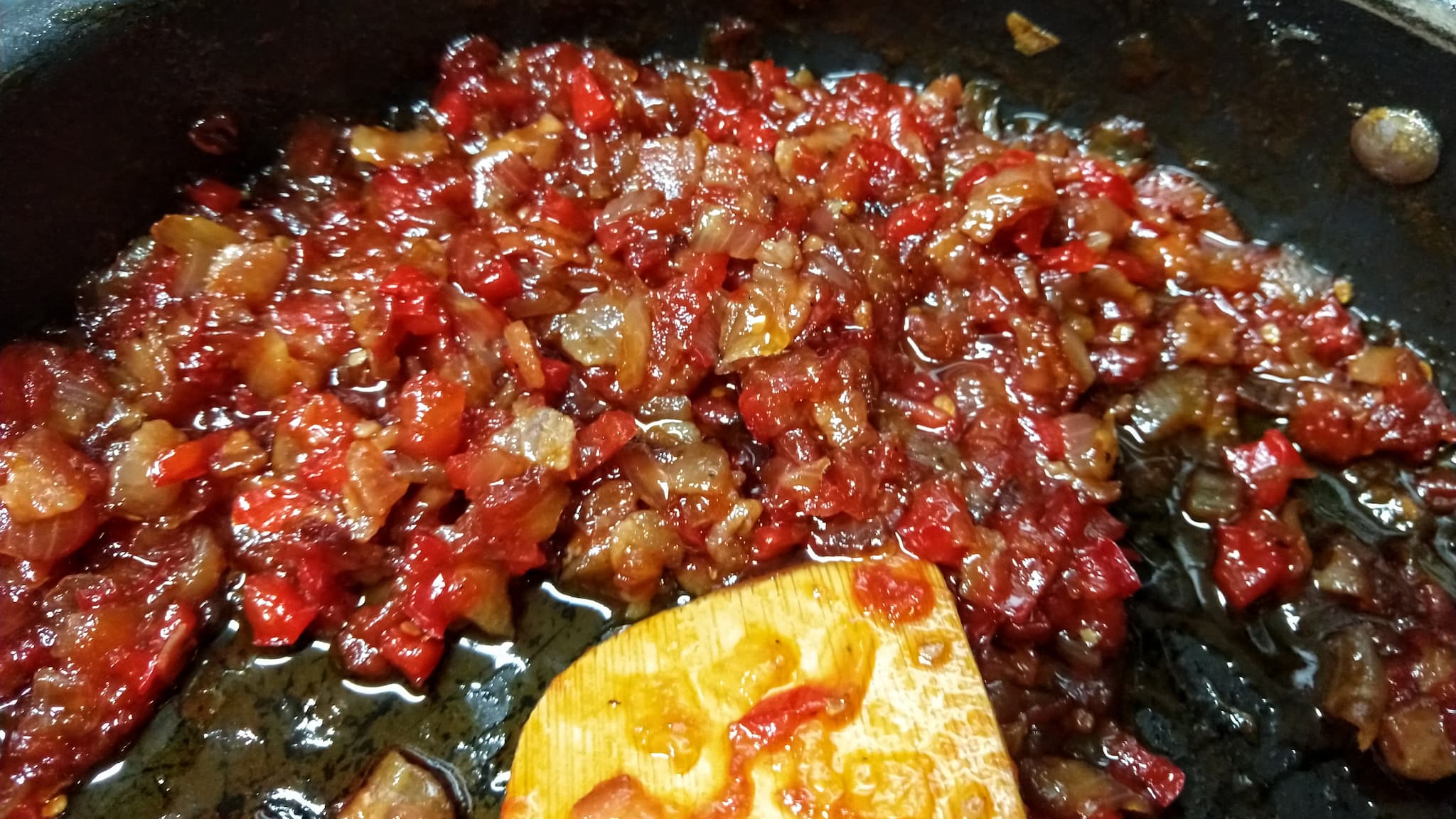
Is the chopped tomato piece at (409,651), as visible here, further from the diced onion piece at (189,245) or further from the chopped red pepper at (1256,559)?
the chopped red pepper at (1256,559)

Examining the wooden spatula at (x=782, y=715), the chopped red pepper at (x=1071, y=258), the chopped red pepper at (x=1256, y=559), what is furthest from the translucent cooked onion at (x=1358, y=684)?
the chopped red pepper at (x=1071, y=258)

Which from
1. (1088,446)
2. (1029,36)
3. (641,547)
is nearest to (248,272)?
(641,547)

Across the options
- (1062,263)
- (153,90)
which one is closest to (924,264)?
(1062,263)

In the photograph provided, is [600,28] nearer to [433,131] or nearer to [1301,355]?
[433,131]

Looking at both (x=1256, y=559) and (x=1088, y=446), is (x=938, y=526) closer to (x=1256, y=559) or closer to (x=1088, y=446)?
(x=1088, y=446)

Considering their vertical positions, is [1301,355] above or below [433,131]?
below

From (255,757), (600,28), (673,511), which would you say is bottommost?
(255,757)
